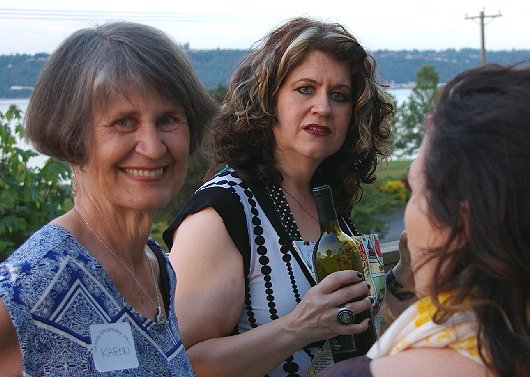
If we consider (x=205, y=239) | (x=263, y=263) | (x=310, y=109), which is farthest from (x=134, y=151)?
(x=310, y=109)

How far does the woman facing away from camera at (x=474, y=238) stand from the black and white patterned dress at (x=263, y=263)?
1.15 metres

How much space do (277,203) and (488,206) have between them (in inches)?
56.7

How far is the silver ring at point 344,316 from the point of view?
221 centimetres

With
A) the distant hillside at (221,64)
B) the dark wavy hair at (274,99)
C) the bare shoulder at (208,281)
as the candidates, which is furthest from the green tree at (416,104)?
the bare shoulder at (208,281)

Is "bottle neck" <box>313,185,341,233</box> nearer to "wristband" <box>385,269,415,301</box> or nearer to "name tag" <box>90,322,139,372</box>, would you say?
"wristband" <box>385,269,415,301</box>

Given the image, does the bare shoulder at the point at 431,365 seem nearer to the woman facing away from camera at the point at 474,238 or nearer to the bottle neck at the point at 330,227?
the woman facing away from camera at the point at 474,238

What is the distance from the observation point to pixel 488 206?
110 centimetres

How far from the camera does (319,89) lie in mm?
2625

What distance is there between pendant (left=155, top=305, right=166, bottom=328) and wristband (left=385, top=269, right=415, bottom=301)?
33.4 inches

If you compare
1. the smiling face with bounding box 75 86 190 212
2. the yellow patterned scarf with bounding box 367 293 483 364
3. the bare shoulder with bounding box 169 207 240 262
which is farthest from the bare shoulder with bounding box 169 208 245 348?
the yellow patterned scarf with bounding box 367 293 483 364

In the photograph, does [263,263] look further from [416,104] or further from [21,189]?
[416,104]

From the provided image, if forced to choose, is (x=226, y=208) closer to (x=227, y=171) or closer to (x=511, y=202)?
(x=227, y=171)

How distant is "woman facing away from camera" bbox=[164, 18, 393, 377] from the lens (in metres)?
2.28

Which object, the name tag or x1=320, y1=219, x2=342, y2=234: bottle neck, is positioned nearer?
the name tag
